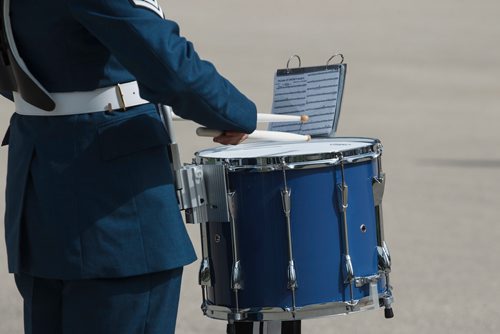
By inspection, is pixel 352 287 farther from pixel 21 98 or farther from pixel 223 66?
pixel 223 66

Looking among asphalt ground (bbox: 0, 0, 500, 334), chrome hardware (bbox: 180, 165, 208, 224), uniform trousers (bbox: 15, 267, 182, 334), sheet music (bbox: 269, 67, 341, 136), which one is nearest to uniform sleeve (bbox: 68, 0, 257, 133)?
chrome hardware (bbox: 180, 165, 208, 224)

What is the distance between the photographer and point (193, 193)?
10.6 ft

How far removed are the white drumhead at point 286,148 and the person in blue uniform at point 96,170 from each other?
14.0 inches

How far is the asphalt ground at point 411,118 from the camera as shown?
5.79 metres

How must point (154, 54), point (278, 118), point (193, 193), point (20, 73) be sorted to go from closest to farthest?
point (154, 54) → point (20, 73) → point (193, 193) → point (278, 118)

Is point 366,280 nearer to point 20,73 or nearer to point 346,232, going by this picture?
point 346,232

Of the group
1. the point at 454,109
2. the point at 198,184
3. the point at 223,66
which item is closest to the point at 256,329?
the point at 198,184

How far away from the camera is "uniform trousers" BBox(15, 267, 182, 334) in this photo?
311 centimetres

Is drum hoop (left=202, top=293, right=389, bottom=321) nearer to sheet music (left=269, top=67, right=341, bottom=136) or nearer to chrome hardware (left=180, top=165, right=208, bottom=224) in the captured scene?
chrome hardware (left=180, top=165, right=208, bottom=224)

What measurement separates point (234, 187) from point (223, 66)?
1201cm

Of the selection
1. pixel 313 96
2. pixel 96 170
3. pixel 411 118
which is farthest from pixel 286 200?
pixel 411 118

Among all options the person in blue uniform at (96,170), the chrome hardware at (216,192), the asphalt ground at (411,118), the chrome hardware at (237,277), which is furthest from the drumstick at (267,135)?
the asphalt ground at (411,118)

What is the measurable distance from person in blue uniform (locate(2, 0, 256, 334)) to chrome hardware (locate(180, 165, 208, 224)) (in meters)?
0.05

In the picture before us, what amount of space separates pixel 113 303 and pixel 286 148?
0.78 m
